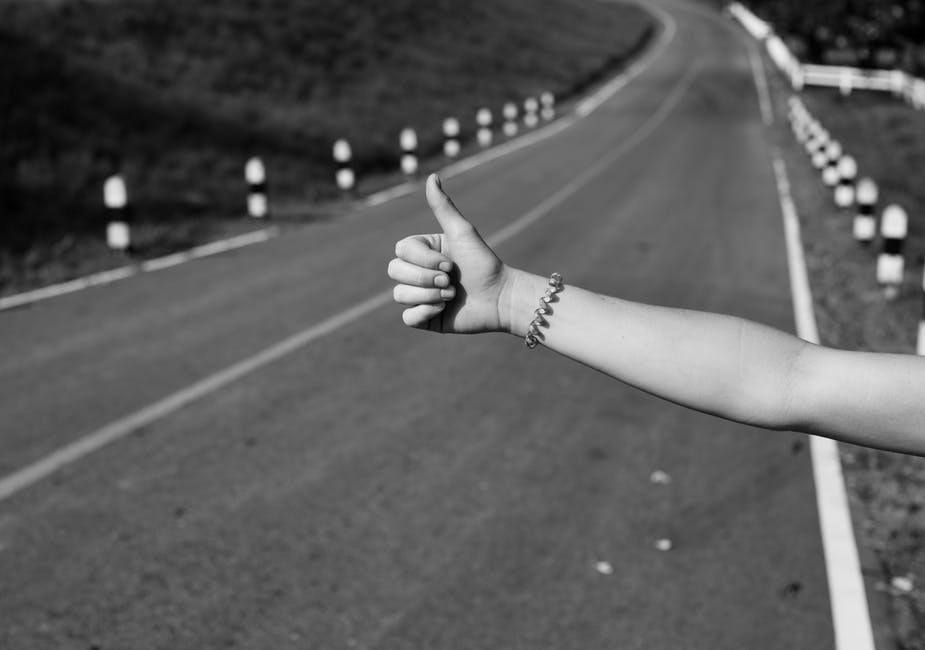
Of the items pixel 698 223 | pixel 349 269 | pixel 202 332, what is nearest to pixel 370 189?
pixel 698 223

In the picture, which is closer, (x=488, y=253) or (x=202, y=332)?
(x=488, y=253)

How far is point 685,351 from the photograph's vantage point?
92.9 inches

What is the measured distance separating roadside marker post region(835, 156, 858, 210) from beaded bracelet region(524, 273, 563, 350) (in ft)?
51.9

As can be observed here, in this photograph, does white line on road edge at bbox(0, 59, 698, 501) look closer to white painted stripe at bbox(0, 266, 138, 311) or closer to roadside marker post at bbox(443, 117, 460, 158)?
white painted stripe at bbox(0, 266, 138, 311)

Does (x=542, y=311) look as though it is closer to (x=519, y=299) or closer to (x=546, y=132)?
(x=519, y=299)

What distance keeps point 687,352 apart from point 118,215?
12.0 metres

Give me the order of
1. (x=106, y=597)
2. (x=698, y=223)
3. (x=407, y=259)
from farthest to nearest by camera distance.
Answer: (x=698, y=223) < (x=106, y=597) < (x=407, y=259)

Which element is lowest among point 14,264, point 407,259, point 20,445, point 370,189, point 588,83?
point 588,83

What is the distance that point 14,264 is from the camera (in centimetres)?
1309

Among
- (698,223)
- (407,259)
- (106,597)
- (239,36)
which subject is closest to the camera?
(407,259)

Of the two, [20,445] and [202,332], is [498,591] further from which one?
[202,332]

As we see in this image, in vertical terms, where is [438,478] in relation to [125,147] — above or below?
above

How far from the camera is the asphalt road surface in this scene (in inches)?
180

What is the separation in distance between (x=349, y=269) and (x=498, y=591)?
800cm
